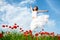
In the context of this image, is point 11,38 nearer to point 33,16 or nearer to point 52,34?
point 52,34

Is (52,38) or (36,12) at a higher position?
(36,12)

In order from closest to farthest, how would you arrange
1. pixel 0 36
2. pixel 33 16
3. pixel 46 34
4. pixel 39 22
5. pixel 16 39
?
pixel 0 36
pixel 16 39
pixel 46 34
pixel 39 22
pixel 33 16

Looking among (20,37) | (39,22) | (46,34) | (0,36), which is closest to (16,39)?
(20,37)

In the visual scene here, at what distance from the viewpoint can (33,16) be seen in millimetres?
8883

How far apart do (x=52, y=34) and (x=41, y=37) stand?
0.45 m

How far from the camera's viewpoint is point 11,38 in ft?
22.2

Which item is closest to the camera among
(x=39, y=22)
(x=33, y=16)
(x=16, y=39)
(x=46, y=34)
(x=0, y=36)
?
(x=0, y=36)

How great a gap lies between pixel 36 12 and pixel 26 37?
261 centimetres

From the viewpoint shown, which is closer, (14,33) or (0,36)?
(0,36)

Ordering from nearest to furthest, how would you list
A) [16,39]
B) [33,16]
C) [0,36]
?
[0,36], [16,39], [33,16]

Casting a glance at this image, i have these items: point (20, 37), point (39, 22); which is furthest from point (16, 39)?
point (39, 22)

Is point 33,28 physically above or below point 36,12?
below

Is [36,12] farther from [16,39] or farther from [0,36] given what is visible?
[0,36]

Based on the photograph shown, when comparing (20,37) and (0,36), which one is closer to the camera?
(0,36)
